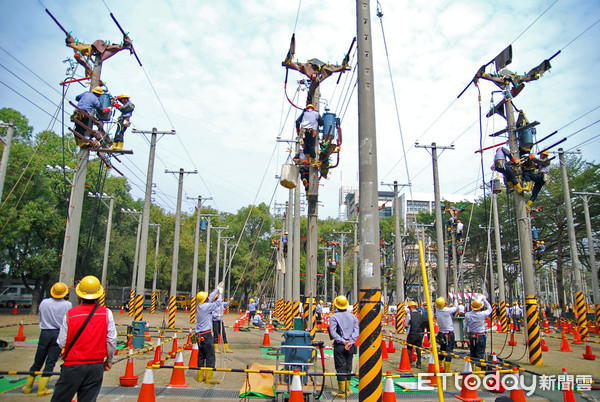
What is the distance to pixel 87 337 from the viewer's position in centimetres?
486

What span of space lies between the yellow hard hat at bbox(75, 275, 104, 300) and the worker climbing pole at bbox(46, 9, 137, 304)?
20.4ft

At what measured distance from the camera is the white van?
41625 mm

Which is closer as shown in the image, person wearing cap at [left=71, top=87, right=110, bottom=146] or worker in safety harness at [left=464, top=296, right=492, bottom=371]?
worker in safety harness at [left=464, top=296, right=492, bottom=371]

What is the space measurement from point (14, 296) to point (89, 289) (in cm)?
4813

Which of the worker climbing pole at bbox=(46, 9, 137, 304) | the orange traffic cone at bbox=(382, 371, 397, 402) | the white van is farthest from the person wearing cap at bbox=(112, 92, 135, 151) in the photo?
the white van

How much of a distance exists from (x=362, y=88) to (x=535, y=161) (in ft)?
29.7

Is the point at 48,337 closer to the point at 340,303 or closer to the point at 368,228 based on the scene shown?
the point at 340,303

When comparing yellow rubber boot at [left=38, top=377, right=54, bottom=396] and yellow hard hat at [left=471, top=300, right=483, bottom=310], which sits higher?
yellow hard hat at [left=471, top=300, right=483, bottom=310]

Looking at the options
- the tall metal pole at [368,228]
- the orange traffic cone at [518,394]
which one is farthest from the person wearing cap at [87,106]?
the orange traffic cone at [518,394]

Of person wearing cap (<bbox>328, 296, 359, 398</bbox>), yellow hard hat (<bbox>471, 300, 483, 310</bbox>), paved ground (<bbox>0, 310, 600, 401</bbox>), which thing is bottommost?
paved ground (<bbox>0, 310, 600, 401</bbox>)

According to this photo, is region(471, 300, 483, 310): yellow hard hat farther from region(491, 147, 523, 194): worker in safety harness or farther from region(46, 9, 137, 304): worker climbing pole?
region(46, 9, 137, 304): worker climbing pole

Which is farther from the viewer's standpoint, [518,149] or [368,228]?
[518,149]

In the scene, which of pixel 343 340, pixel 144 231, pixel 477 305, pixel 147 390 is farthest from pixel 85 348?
pixel 144 231

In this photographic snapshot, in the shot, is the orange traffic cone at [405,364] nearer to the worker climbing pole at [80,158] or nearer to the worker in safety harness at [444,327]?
the worker in safety harness at [444,327]
